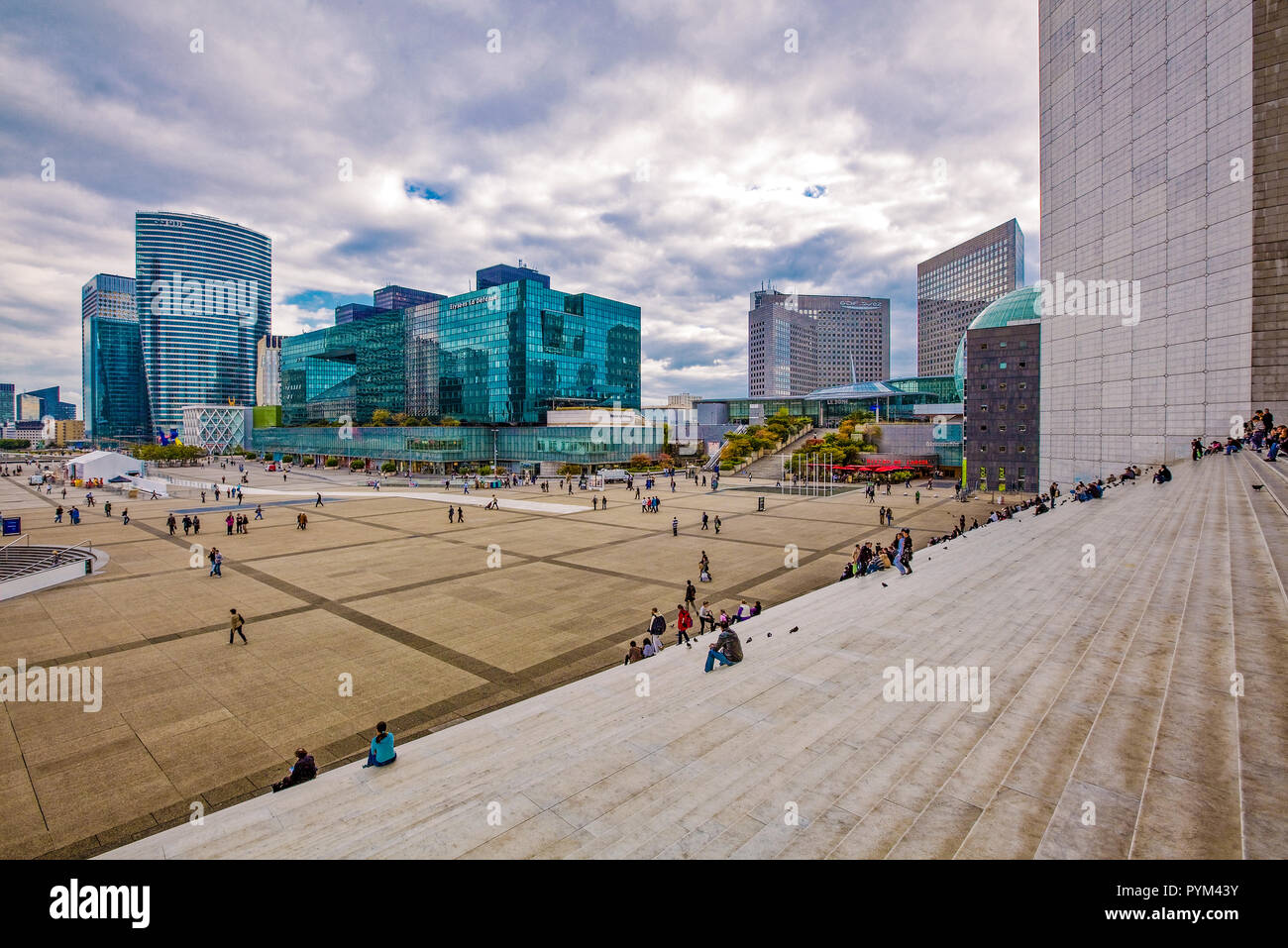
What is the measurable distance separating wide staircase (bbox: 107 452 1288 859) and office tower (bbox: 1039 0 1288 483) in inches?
1056

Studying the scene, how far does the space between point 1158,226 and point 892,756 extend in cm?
4408

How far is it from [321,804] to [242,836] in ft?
2.92

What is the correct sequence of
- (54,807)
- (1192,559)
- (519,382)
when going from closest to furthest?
(54,807)
(1192,559)
(519,382)

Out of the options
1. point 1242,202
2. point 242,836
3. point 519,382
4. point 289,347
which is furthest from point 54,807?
point 289,347

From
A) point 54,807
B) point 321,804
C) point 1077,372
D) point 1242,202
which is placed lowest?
point 54,807

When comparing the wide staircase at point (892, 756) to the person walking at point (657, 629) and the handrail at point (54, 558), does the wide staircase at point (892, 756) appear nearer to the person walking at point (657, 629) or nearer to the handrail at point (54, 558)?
the person walking at point (657, 629)

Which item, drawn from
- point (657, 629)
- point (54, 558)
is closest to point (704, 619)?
point (657, 629)

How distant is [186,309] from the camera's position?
188250mm

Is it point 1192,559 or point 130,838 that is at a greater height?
point 1192,559

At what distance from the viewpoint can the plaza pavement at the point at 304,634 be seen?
32.8 feet

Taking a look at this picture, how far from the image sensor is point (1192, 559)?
12.8 meters

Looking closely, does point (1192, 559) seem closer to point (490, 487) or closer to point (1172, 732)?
point (1172, 732)

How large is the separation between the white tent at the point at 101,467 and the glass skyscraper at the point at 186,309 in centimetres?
13624

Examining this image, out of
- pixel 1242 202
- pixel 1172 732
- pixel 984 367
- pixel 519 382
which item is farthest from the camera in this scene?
pixel 519 382
